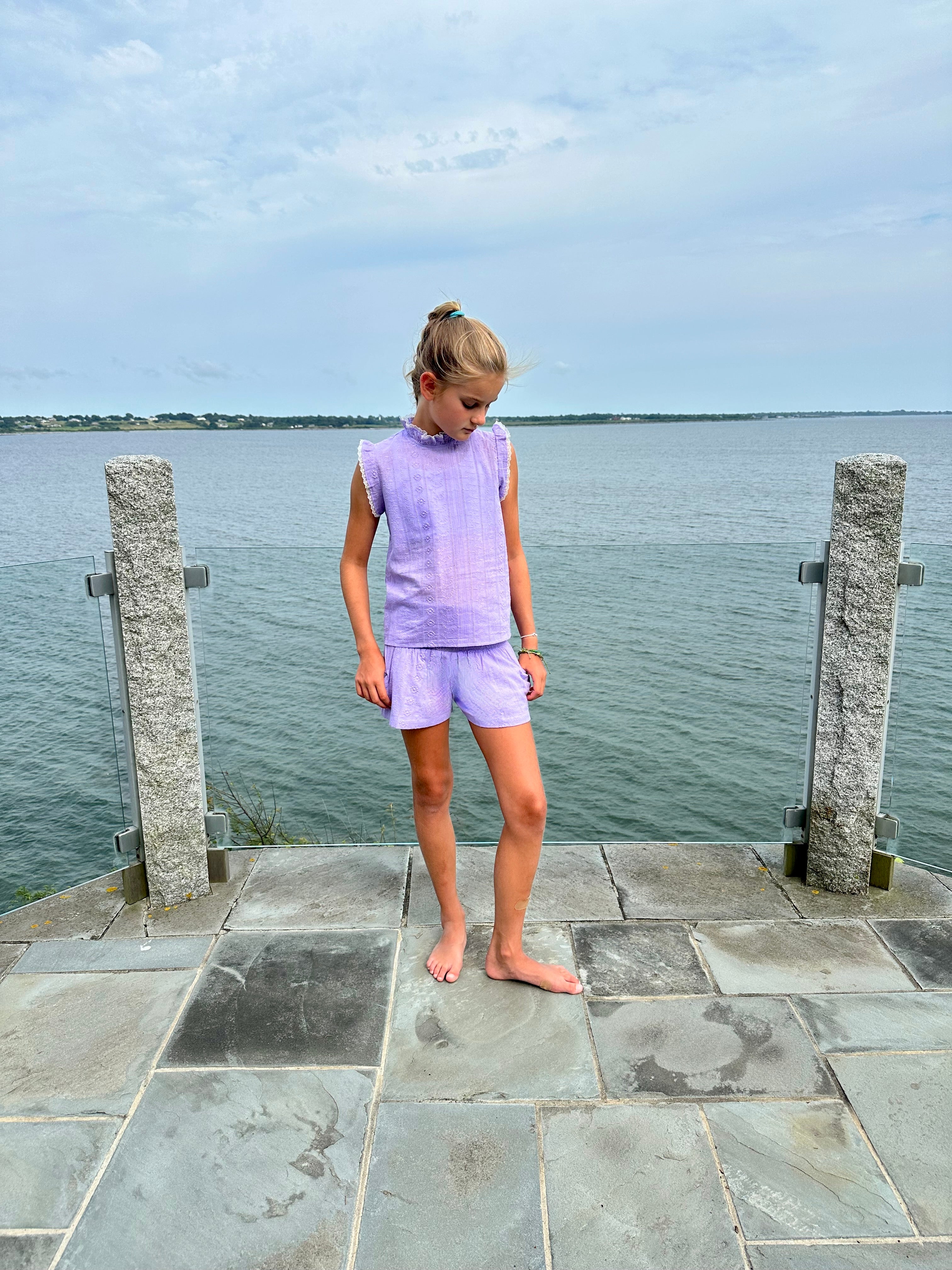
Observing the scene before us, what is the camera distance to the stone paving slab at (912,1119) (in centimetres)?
186

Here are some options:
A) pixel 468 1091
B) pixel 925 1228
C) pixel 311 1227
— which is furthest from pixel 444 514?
pixel 925 1228

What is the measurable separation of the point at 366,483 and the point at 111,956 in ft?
5.44

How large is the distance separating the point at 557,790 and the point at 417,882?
29.6 inches

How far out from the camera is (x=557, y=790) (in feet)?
12.2

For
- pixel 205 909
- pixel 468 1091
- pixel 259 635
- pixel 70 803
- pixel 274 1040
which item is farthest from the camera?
pixel 259 635

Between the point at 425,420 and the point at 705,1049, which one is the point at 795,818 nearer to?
the point at 705,1049

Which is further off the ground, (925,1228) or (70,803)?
(70,803)

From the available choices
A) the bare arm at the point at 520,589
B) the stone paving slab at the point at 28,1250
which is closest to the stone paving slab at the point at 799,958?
the bare arm at the point at 520,589

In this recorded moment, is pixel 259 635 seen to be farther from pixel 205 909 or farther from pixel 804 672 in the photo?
pixel 804 672

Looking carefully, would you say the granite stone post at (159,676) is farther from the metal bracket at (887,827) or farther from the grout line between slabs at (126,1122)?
the metal bracket at (887,827)

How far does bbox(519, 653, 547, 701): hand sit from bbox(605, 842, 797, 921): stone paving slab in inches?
34.3

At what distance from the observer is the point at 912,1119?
208 centimetres

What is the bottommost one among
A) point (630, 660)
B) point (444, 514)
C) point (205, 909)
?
point (205, 909)

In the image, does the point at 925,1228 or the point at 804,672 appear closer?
the point at 925,1228
